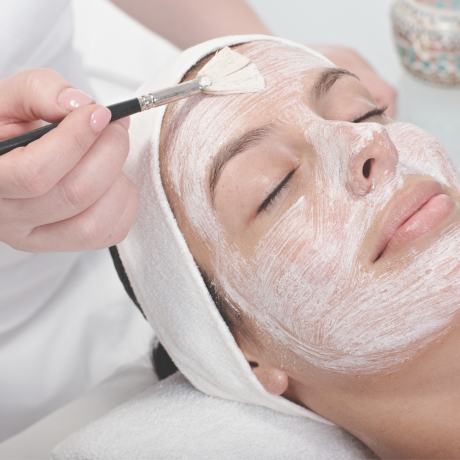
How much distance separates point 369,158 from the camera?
87 centimetres

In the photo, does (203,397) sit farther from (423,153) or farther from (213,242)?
(423,153)

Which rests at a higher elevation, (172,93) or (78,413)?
(172,93)

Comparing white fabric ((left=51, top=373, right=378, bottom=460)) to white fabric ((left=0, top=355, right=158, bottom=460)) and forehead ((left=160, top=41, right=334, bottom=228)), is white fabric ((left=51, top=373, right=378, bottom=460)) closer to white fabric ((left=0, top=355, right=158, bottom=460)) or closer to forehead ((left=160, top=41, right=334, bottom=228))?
white fabric ((left=0, top=355, right=158, bottom=460))

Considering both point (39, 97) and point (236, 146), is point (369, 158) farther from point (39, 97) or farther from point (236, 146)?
point (39, 97)

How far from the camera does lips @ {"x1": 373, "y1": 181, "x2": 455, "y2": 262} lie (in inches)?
32.8

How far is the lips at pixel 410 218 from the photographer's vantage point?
2.73ft

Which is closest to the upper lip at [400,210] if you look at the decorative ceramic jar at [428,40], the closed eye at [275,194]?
the closed eye at [275,194]

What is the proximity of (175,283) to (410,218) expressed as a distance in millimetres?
436

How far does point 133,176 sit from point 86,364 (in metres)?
0.67

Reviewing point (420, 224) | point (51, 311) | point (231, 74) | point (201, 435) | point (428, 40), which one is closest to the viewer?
point (420, 224)

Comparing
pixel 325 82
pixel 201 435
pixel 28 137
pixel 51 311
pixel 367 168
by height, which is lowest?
pixel 201 435

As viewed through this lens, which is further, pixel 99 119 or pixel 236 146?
pixel 236 146

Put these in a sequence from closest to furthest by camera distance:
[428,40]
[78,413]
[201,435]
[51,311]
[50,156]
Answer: [50,156] → [201,435] → [78,413] → [51,311] → [428,40]

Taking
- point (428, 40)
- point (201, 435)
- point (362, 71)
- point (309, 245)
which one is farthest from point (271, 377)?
point (428, 40)
